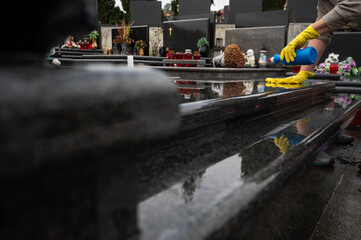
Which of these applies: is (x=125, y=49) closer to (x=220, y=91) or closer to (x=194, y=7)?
(x=194, y=7)

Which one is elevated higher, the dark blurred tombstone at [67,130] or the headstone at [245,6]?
the headstone at [245,6]

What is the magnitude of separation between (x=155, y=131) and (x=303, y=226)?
1.36 metres

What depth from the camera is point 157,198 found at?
0.74m

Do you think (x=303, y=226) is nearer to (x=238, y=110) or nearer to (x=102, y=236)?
(x=238, y=110)

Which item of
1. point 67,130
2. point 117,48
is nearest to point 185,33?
point 117,48

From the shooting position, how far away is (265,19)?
7105 mm

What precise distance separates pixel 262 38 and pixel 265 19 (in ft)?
3.52

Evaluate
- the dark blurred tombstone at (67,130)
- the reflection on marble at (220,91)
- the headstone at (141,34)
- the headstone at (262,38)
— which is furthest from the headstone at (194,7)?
the dark blurred tombstone at (67,130)

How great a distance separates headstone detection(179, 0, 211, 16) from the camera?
32.5 feet

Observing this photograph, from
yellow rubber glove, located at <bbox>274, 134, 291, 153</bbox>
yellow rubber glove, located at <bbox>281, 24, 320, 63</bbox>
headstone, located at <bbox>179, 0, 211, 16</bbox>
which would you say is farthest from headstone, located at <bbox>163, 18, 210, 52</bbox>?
yellow rubber glove, located at <bbox>274, 134, 291, 153</bbox>

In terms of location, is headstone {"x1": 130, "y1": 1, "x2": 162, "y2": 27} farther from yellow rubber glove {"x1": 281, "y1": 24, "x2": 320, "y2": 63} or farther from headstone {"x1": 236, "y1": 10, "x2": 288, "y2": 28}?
yellow rubber glove {"x1": 281, "y1": 24, "x2": 320, "y2": 63}

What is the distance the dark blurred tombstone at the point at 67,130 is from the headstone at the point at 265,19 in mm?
7381

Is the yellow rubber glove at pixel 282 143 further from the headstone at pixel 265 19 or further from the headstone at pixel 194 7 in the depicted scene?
the headstone at pixel 194 7

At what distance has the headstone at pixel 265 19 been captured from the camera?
6.97 meters
